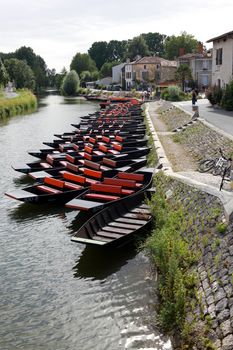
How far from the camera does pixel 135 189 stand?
46.0 ft

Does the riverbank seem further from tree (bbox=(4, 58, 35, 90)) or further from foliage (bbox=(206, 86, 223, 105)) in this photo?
tree (bbox=(4, 58, 35, 90))

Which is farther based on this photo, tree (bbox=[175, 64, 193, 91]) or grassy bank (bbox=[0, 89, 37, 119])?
tree (bbox=[175, 64, 193, 91])

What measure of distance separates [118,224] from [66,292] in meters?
2.77

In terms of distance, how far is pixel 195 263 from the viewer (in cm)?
859

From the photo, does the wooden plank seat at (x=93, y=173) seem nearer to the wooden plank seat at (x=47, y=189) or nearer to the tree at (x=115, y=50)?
the wooden plank seat at (x=47, y=189)

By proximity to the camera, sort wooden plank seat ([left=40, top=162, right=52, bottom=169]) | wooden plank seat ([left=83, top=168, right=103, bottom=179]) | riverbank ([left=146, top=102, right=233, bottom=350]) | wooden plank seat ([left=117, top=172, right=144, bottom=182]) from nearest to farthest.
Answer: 1. riverbank ([left=146, top=102, right=233, bottom=350])
2. wooden plank seat ([left=117, top=172, right=144, bottom=182])
3. wooden plank seat ([left=83, top=168, right=103, bottom=179])
4. wooden plank seat ([left=40, top=162, right=52, bottom=169])

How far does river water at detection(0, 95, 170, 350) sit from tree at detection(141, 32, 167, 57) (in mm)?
115759

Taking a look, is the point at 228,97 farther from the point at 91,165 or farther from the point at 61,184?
the point at 61,184

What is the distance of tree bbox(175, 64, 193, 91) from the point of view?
57.1 metres

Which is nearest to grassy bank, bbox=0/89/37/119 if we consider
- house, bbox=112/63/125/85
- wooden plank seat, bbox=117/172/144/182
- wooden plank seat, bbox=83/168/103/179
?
wooden plank seat, bbox=83/168/103/179

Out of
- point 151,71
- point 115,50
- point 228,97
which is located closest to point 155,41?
point 115,50

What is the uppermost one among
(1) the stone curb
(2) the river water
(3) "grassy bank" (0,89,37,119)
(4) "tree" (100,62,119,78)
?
(4) "tree" (100,62,119,78)

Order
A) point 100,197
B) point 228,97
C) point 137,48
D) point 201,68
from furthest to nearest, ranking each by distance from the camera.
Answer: point 137,48, point 201,68, point 228,97, point 100,197

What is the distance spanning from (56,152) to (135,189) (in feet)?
27.9
